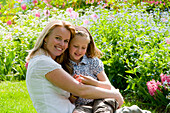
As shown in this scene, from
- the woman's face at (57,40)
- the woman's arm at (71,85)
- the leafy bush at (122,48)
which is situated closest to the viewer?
the woman's arm at (71,85)

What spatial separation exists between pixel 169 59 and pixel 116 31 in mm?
1318

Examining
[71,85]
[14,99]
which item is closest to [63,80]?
[71,85]

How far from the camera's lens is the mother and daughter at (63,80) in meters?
2.25

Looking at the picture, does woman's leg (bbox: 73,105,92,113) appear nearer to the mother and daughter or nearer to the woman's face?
the mother and daughter

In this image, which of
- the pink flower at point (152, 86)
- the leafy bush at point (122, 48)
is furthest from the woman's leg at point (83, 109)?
the leafy bush at point (122, 48)

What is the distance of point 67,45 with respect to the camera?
242cm

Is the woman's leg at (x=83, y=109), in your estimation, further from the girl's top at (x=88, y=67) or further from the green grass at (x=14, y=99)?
the green grass at (x=14, y=99)

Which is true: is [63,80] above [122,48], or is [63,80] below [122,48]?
above

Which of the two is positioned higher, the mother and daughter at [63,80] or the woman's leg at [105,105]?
the mother and daughter at [63,80]

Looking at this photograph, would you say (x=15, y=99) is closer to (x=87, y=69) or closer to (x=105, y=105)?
(x=87, y=69)

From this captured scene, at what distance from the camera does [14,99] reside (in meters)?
4.00

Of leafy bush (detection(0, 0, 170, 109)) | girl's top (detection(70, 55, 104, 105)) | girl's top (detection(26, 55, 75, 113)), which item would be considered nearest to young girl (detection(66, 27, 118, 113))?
girl's top (detection(70, 55, 104, 105))

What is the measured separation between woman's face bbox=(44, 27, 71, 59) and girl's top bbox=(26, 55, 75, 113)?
0.11 m

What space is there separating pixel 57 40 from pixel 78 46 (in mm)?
269
